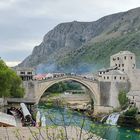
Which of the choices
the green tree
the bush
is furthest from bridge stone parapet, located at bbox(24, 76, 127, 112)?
Result: the bush

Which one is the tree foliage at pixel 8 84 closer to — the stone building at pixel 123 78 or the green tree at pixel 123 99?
the green tree at pixel 123 99

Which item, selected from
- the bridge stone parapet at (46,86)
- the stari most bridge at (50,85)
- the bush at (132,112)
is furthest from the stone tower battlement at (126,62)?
the bush at (132,112)

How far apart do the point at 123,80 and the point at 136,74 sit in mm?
1938

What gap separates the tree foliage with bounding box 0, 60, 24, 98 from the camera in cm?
4884

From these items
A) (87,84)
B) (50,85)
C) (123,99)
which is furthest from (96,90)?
(123,99)

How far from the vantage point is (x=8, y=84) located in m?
50.0

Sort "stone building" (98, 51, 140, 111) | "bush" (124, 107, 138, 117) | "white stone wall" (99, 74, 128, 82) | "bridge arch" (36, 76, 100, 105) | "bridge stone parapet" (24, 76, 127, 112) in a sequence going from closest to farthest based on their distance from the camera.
→ 1. "bush" (124, 107, 138, 117)
2. "stone building" (98, 51, 140, 111)
3. "white stone wall" (99, 74, 128, 82)
4. "bridge stone parapet" (24, 76, 127, 112)
5. "bridge arch" (36, 76, 100, 105)

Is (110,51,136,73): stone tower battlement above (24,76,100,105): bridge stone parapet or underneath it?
above

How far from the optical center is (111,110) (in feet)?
196

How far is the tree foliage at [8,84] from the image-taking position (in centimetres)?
4884

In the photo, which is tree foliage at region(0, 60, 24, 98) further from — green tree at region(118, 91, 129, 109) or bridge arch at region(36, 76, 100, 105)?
green tree at region(118, 91, 129, 109)

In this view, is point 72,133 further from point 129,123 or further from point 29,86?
point 29,86

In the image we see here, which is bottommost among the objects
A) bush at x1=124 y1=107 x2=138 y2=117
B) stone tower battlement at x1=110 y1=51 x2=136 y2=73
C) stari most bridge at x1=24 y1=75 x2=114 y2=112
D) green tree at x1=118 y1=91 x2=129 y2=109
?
bush at x1=124 y1=107 x2=138 y2=117

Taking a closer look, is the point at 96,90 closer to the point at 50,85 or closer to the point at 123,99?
the point at 50,85
